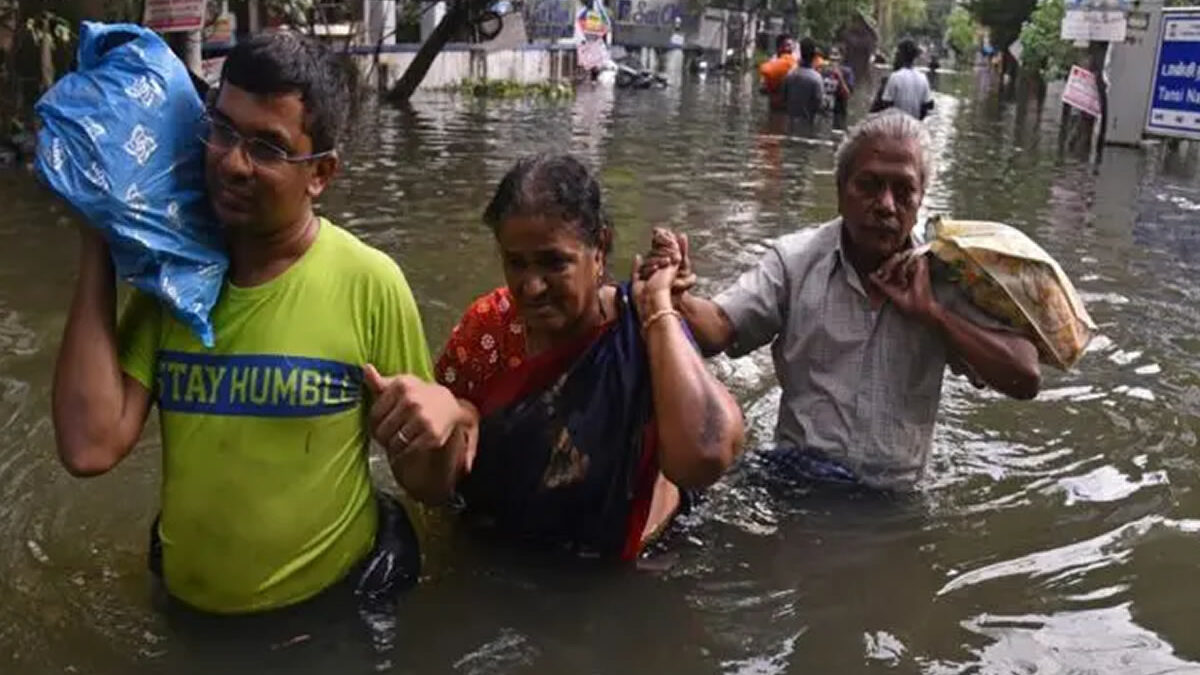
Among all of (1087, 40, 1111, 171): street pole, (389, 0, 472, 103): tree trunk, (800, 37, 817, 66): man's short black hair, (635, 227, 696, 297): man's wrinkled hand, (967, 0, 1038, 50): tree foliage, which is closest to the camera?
(635, 227, 696, 297): man's wrinkled hand

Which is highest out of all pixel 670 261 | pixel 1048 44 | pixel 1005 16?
pixel 1005 16

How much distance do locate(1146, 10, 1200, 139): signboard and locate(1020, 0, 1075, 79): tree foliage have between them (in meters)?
12.4

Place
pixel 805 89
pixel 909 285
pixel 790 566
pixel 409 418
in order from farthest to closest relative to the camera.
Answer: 1. pixel 805 89
2. pixel 790 566
3. pixel 909 285
4. pixel 409 418

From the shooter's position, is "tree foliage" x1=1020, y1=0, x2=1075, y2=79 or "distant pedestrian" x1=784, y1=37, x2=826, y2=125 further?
"tree foliage" x1=1020, y1=0, x2=1075, y2=79

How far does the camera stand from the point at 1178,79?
10953 millimetres

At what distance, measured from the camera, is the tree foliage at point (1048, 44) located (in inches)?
957

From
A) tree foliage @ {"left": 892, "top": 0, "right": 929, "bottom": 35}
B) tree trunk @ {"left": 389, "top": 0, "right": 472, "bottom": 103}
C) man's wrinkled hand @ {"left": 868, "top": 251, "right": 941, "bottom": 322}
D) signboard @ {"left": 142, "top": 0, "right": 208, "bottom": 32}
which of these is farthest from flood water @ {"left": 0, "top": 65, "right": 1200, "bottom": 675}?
tree foliage @ {"left": 892, "top": 0, "right": 929, "bottom": 35}

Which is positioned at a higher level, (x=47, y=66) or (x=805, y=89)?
(x=47, y=66)

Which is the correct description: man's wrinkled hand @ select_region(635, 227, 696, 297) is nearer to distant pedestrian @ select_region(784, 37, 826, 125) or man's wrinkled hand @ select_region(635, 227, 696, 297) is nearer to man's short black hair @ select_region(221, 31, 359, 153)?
man's short black hair @ select_region(221, 31, 359, 153)

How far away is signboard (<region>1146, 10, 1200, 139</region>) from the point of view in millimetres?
10797

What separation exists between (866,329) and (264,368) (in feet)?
6.18

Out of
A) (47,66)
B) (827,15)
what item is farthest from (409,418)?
(827,15)

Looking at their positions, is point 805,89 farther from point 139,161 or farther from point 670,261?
point 139,161

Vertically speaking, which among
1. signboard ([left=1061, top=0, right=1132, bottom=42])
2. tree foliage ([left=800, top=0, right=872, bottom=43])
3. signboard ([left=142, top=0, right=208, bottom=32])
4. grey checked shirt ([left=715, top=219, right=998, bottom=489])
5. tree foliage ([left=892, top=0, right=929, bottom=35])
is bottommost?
grey checked shirt ([left=715, top=219, right=998, bottom=489])
